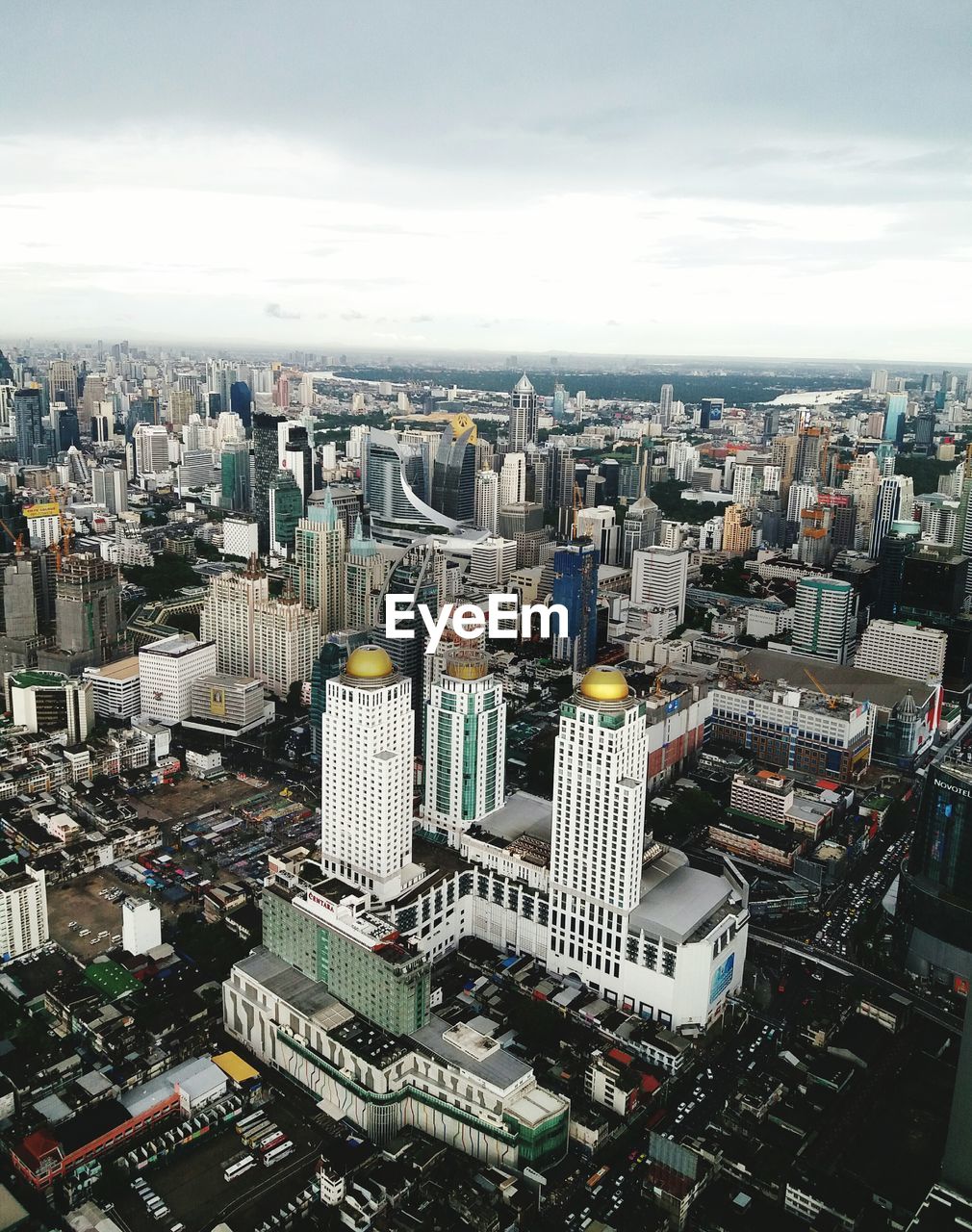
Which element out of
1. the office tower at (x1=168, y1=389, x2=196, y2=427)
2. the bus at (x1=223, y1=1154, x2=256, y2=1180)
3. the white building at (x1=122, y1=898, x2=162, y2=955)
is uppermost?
the office tower at (x1=168, y1=389, x2=196, y2=427)

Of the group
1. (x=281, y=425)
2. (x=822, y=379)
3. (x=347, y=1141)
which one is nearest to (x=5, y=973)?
(x=347, y=1141)

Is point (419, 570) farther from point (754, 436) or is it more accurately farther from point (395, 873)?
point (754, 436)

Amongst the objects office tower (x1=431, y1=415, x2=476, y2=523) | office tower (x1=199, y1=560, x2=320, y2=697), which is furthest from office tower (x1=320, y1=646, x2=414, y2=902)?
office tower (x1=431, y1=415, x2=476, y2=523)

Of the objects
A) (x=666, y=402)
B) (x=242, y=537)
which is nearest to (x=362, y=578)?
(x=242, y=537)

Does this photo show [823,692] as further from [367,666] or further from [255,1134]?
[255,1134]

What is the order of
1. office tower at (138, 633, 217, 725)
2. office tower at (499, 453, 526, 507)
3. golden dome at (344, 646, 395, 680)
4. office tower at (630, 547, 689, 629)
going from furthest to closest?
1. office tower at (499, 453, 526, 507)
2. office tower at (630, 547, 689, 629)
3. office tower at (138, 633, 217, 725)
4. golden dome at (344, 646, 395, 680)

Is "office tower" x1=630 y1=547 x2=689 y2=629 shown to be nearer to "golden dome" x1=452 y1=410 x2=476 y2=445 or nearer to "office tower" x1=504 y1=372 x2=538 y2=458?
"golden dome" x1=452 y1=410 x2=476 y2=445

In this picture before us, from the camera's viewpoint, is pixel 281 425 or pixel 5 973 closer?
pixel 5 973
